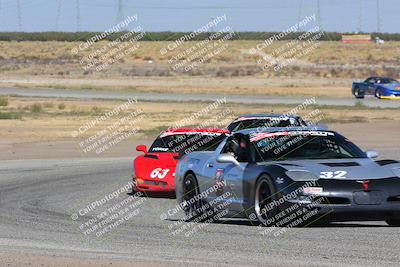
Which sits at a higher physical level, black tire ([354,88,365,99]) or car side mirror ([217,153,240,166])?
car side mirror ([217,153,240,166])

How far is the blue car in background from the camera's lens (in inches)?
2282

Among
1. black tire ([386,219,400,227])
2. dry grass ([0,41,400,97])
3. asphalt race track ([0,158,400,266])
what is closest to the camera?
asphalt race track ([0,158,400,266])

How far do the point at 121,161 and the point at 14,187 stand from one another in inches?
280

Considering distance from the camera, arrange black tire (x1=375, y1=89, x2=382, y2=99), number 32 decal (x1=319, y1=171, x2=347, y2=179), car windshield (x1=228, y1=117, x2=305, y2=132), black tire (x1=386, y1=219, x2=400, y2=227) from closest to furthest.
A: number 32 decal (x1=319, y1=171, x2=347, y2=179) < black tire (x1=386, y1=219, x2=400, y2=227) < car windshield (x1=228, y1=117, x2=305, y2=132) < black tire (x1=375, y1=89, x2=382, y2=99)

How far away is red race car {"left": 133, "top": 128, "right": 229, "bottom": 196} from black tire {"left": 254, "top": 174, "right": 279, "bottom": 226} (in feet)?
16.8

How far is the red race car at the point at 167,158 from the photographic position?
18.4 meters

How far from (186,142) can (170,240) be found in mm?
7065

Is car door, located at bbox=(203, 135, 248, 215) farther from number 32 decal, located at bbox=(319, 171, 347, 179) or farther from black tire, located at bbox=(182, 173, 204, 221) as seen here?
number 32 decal, located at bbox=(319, 171, 347, 179)

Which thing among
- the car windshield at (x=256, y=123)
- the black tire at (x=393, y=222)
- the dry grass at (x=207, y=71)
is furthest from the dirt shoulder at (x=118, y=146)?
the dry grass at (x=207, y=71)

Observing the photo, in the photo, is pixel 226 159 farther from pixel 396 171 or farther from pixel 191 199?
pixel 396 171

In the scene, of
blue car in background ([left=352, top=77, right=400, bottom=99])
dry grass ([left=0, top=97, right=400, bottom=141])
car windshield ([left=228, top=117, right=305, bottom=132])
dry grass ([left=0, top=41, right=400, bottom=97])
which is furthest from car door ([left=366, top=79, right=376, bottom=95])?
car windshield ([left=228, top=117, right=305, bottom=132])

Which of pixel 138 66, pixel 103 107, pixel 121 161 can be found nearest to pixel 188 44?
pixel 138 66

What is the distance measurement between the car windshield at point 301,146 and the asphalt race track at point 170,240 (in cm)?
93

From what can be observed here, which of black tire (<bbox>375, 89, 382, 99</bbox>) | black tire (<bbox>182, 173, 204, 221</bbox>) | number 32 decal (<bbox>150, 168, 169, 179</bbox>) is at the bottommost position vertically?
black tire (<bbox>375, 89, 382, 99</bbox>)
